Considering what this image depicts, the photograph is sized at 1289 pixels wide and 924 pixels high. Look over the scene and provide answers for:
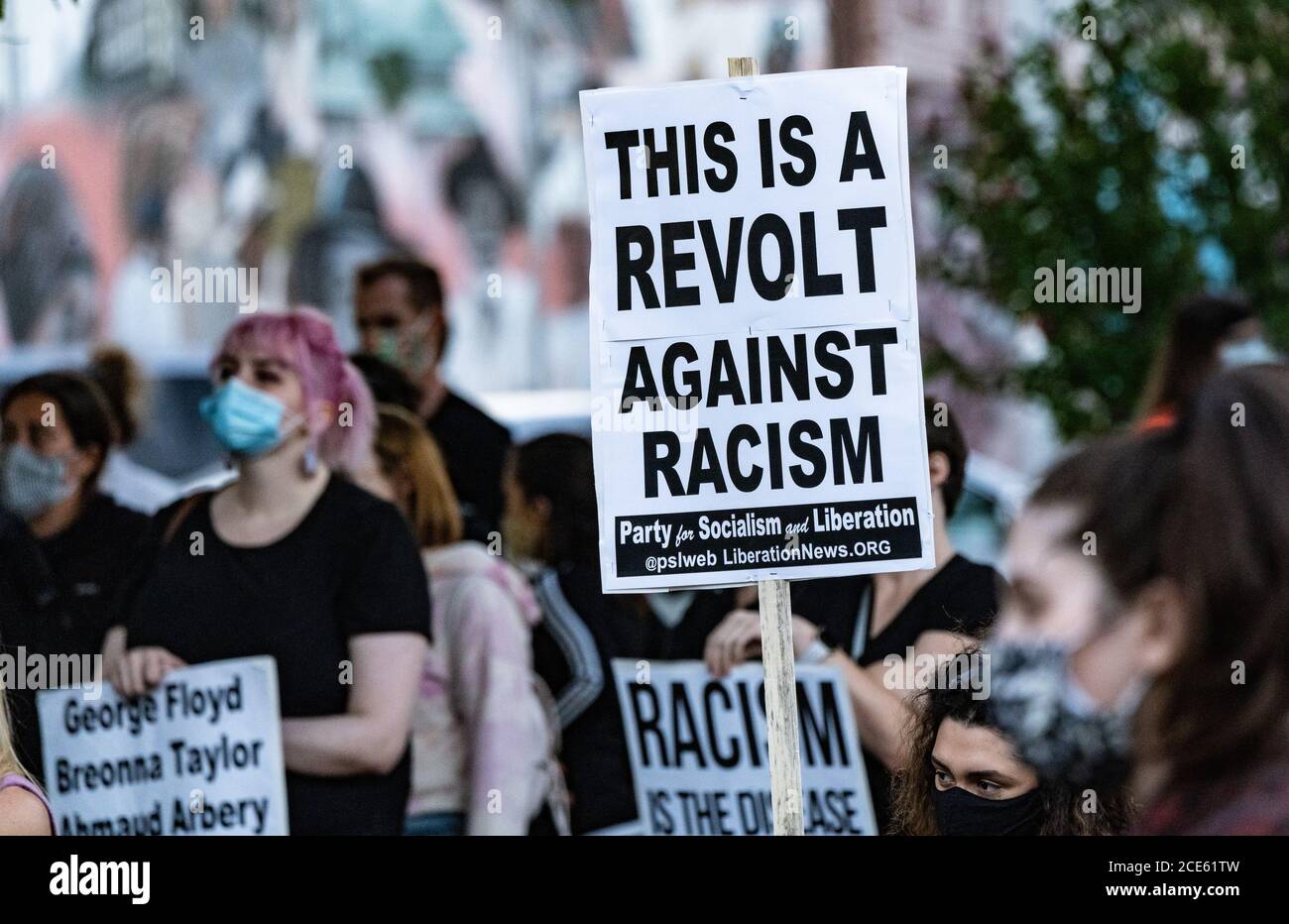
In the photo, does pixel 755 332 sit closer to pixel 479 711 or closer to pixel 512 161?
pixel 479 711

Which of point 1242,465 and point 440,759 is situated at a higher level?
point 1242,465

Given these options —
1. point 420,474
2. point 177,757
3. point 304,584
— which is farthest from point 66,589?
point 420,474

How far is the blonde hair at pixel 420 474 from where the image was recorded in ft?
22.7

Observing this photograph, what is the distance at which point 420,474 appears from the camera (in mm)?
6973

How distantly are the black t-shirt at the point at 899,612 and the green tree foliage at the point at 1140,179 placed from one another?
248 cm

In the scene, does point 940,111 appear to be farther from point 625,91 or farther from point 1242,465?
point 1242,465

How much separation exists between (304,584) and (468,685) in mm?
734

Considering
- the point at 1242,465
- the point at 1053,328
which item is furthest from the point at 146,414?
the point at 1242,465

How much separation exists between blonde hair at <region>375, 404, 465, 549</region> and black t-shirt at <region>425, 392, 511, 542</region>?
0.29ft

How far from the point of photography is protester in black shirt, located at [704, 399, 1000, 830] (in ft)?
18.1

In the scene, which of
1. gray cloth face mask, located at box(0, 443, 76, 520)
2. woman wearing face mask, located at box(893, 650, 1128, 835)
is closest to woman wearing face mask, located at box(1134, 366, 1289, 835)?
woman wearing face mask, located at box(893, 650, 1128, 835)

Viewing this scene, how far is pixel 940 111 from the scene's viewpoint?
8781mm
